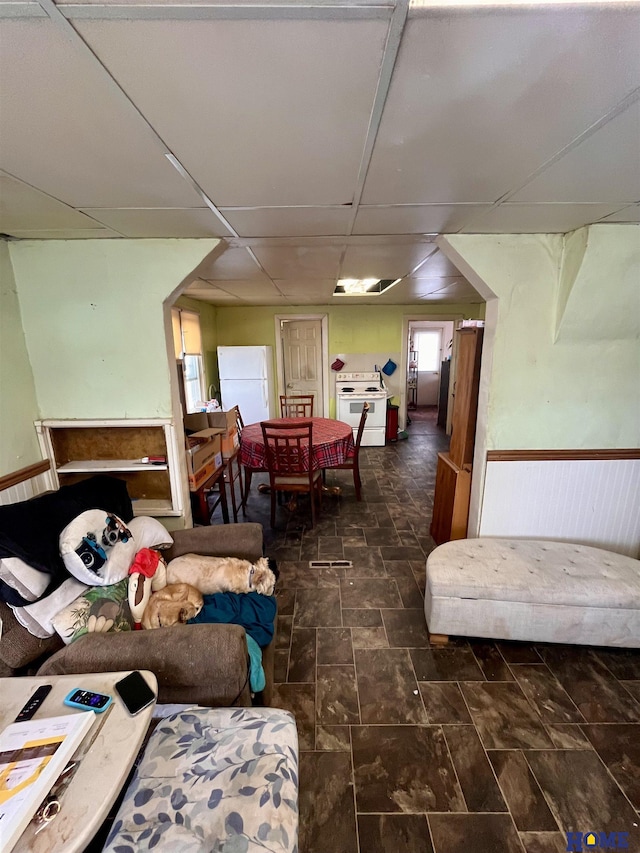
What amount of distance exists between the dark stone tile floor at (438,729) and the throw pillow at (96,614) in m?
0.85

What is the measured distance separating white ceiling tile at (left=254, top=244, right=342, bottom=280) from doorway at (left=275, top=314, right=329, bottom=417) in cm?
245

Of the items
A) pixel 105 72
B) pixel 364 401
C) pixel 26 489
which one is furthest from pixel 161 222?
pixel 364 401

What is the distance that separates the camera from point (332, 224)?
1831 millimetres

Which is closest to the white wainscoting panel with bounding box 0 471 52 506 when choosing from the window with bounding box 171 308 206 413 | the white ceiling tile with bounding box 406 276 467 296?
the window with bounding box 171 308 206 413

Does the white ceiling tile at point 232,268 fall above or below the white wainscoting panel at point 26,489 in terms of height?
above

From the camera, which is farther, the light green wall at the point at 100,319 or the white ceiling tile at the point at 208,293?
the white ceiling tile at the point at 208,293

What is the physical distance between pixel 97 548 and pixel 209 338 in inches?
170

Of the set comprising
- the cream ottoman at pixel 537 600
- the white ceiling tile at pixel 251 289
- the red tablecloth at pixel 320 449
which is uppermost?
the white ceiling tile at pixel 251 289

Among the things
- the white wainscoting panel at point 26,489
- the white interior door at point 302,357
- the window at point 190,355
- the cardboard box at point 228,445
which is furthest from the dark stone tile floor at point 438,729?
the white interior door at point 302,357

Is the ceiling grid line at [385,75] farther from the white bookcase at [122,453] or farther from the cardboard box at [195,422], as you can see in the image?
the cardboard box at [195,422]

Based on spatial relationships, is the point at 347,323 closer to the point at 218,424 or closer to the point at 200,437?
the point at 218,424

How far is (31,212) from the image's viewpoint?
160 centimetres

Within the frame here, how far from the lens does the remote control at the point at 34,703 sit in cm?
100

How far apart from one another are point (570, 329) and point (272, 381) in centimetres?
428
